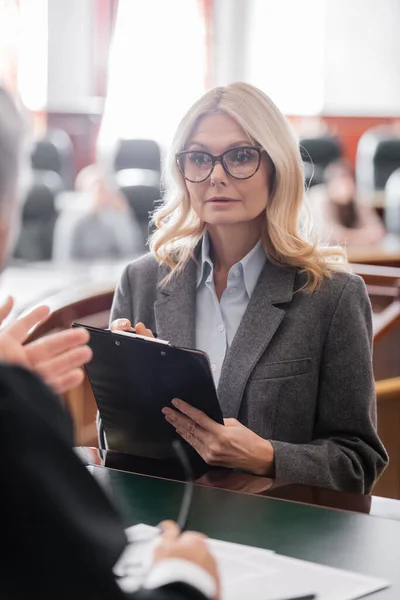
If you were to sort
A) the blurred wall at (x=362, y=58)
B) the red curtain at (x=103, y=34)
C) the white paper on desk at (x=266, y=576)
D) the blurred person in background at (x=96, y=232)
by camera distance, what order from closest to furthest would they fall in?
the white paper on desk at (x=266, y=576)
the blurred person in background at (x=96, y=232)
the red curtain at (x=103, y=34)
the blurred wall at (x=362, y=58)

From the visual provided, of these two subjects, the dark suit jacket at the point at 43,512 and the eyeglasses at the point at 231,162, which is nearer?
the dark suit jacket at the point at 43,512

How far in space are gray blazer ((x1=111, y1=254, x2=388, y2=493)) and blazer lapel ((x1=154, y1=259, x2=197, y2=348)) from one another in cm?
12

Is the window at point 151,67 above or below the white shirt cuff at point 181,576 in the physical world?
above

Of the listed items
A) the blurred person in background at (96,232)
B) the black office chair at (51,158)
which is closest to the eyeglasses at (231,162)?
the blurred person in background at (96,232)

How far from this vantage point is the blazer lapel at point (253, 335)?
1.87 m

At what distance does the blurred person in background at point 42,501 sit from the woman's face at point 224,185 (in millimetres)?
1102

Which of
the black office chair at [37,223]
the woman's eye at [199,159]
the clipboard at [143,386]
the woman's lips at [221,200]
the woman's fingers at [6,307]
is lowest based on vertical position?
the black office chair at [37,223]

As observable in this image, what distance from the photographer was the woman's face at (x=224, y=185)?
6.32 ft

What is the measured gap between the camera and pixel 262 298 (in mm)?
1930

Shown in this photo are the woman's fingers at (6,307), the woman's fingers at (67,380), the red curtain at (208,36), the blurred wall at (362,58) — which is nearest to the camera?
the woman's fingers at (67,380)

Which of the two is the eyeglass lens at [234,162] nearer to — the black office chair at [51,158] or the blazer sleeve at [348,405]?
the blazer sleeve at [348,405]

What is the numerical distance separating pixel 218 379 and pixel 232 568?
772 mm

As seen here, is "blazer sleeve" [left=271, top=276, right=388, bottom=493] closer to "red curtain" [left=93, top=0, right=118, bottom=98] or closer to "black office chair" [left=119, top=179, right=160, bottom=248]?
"black office chair" [left=119, top=179, right=160, bottom=248]

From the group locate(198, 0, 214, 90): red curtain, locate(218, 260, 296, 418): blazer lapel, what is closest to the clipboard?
locate(218, 260, 296, 418): blazer lapel
